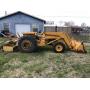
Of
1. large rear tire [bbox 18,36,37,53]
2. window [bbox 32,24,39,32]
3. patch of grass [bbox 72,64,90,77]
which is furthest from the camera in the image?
window [bbox 32,24,39,32]

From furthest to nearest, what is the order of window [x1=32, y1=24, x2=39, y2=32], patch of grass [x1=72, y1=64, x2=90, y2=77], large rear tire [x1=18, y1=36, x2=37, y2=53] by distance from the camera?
window [x1=32, y1=24, x2=39, y2=32]
large rear tire [x1=18, y1=36, x2=37, y2=53]
patch of grass [x1=72, y1=64, x2=90, y2=77]

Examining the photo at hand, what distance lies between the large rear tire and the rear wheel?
0.94m

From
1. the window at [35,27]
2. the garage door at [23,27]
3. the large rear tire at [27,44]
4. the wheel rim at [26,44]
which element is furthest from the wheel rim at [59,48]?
the window at [35,27]

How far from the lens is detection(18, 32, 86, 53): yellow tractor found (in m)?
A: 10.6

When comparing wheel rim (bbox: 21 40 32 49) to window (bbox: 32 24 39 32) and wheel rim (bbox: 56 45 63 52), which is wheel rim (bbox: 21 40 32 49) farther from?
window (bbox: 32 24 39 32)

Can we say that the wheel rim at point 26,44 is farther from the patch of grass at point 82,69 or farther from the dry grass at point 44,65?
the patch of grass at point 82,69

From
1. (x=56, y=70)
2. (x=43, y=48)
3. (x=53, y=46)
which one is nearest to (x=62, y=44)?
(x=53, y=46)

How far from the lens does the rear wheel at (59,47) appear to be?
10.6 metres

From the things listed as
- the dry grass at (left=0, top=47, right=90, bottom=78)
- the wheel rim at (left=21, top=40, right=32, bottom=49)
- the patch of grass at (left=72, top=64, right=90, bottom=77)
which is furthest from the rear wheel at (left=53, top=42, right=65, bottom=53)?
the patch of grass at (left=72, top=64, right=90, bottom=77)
